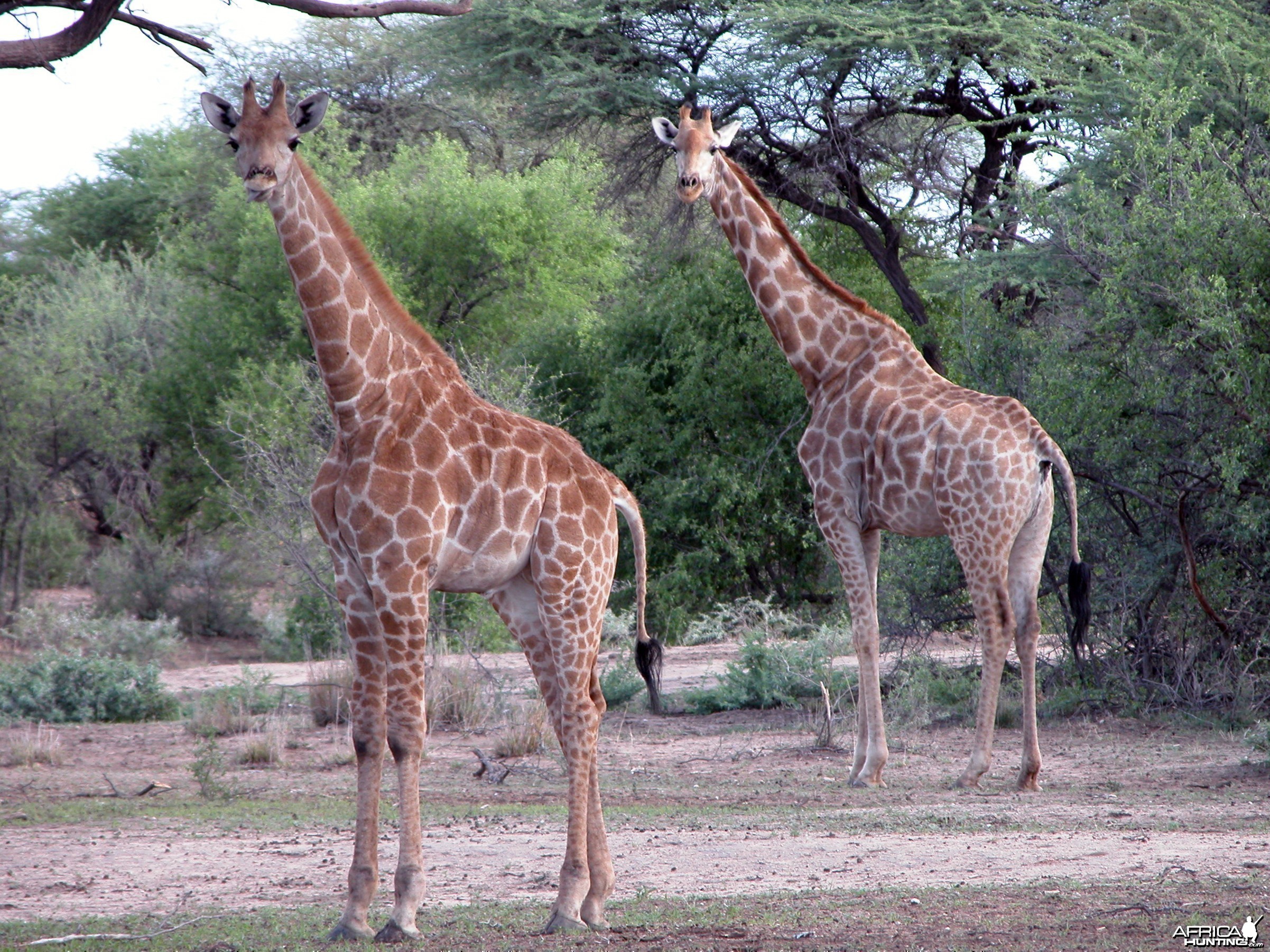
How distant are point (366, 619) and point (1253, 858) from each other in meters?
4.04

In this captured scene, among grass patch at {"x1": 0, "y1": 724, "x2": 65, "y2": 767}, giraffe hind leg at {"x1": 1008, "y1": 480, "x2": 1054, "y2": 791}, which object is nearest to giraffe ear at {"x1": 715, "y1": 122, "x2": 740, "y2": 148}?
giraffe hind leg at {"x1": 1008, "y1": 480, "x2": 1054, "y2": 791}

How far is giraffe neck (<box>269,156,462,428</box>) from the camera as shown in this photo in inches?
208

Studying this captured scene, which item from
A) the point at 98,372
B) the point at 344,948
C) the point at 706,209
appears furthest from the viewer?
the point at 98,372

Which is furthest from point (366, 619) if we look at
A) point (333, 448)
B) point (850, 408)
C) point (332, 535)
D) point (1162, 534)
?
point (1162, 534)

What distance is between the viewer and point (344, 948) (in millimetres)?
4719

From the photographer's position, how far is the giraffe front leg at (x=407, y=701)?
4.95 m

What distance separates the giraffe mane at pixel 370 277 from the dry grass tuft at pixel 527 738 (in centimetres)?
480

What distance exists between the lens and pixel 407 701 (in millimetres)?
5047

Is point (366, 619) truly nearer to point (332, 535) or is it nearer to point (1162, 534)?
point (332, 535)

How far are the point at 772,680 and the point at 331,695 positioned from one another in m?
3.96

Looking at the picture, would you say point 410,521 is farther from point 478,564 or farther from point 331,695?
point 331,695

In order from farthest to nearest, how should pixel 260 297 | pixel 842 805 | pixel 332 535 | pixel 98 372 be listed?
pixel 98 372 < pixel 260 297 < pixel 842 805 < pixel 332 535

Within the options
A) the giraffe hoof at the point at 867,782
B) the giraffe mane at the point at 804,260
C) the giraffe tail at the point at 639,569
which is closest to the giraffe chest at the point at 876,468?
the giraffe mane at the point at 804,260

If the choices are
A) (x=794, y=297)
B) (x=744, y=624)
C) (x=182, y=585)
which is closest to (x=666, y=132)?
(x=794, y=297)
